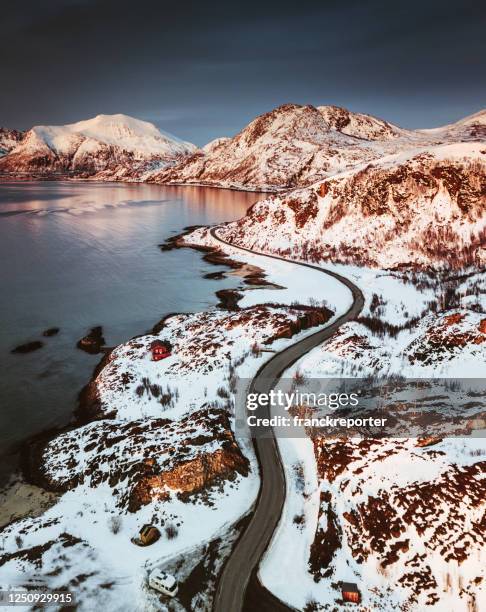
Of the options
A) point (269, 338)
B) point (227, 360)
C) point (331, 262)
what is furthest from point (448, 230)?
point (227, 360)

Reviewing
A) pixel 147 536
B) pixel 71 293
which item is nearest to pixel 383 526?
pixel 147 536

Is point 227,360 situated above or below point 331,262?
below

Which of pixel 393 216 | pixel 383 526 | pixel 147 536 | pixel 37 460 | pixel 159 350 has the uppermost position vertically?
pixel 393 216

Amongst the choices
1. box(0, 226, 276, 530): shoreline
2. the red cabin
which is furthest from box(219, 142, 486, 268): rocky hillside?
box(0, 226, 276, 530): shoreline

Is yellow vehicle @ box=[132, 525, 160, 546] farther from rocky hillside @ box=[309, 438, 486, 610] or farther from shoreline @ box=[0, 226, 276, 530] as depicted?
rocky hillside @ box=[309, 438, 486, 610]

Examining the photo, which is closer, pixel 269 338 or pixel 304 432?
pixel 304 432

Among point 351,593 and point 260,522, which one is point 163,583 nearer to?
point 260,522

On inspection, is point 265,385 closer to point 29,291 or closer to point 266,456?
point 266,456
